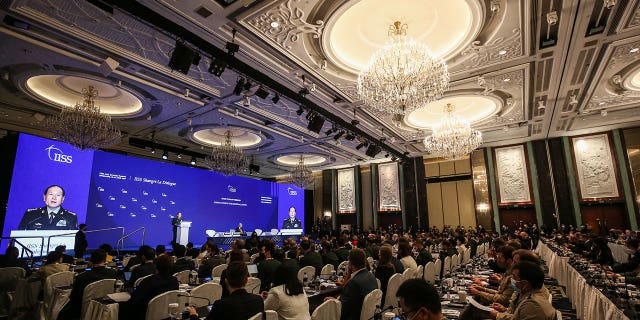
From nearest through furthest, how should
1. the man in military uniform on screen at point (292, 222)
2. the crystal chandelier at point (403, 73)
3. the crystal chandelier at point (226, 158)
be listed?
the crystal chandelier at point (403, 73) → the crystal chandelier at point (226, 158) → the man in military uniform on screen at point (292, 222)

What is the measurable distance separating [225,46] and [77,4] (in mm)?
2316

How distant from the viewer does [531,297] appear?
8.41 feet

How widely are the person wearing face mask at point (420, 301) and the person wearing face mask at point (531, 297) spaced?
124 cm

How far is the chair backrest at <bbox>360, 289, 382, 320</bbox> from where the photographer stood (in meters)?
3.13

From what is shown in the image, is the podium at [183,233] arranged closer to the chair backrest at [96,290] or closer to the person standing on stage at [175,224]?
the person standing on stage at [175,224]

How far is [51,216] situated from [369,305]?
1126 centimetres

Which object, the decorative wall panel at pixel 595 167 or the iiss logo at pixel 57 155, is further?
the decorative wall panel at pixel 595 167

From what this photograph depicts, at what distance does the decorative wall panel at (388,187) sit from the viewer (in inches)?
710

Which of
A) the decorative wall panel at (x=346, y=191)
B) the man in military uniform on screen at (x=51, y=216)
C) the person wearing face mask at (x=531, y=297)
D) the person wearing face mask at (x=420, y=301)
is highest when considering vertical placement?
the decorative wall panel at (x=346, y=191)

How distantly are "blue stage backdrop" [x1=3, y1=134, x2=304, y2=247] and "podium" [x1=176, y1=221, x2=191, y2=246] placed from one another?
38 cm

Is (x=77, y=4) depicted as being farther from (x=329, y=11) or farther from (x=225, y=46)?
(x=329, y=11)

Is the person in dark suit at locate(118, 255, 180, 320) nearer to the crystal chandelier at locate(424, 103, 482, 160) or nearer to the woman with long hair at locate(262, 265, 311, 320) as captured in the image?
the woman with long hair at locate(262, 265, 311, 320)

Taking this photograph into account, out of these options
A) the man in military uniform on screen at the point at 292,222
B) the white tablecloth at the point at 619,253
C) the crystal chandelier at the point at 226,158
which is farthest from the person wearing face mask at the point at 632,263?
the man in military uniform on screen at the point at 292,222

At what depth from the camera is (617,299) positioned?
10.2ft
